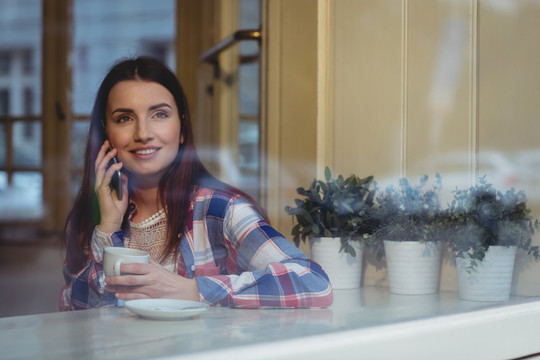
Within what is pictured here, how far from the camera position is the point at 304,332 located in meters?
0.88

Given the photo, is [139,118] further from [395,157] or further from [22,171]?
[22,171]

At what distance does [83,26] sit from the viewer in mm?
2018

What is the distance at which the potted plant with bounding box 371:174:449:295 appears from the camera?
4.38 ft

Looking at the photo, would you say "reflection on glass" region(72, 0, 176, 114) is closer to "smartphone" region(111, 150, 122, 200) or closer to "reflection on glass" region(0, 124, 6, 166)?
"smartphone" region(111, 150, 122, 200)

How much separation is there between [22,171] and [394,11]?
1145 millimetres

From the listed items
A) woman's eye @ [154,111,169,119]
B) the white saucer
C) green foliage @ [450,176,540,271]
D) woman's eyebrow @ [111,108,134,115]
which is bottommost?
the white saucer

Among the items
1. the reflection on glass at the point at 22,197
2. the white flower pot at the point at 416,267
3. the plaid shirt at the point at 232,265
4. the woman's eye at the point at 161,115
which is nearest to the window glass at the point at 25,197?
the reflection on glass at the point at 22,197

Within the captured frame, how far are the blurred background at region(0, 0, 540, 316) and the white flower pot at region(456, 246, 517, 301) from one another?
0.12ft

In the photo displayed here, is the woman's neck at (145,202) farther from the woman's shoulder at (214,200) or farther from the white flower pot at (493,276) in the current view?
the white flower pot at (493,276)

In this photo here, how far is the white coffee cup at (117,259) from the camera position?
0.96 m

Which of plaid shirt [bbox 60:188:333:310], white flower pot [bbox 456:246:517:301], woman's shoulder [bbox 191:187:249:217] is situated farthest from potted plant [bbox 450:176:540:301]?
woman's shoulder [bbox 191:187:249:217]

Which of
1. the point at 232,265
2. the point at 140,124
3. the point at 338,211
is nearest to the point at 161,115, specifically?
the point at 140,124

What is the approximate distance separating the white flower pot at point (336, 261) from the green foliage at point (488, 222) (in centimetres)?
21

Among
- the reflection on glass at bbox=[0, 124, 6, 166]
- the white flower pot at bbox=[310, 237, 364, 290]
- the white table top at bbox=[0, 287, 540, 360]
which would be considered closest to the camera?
the white table top at bbox=[0, 287, 540, 360]
